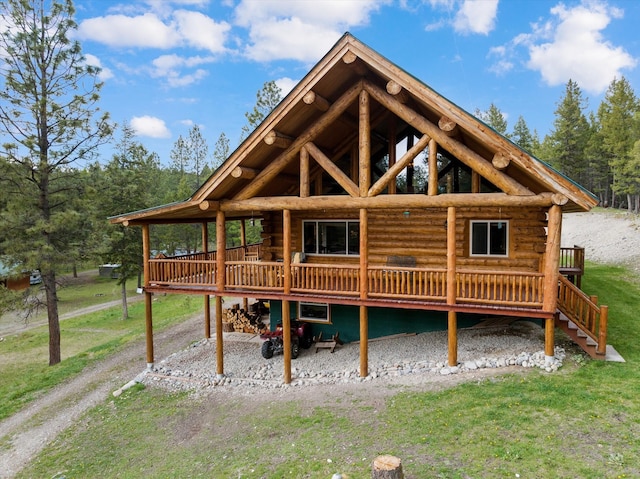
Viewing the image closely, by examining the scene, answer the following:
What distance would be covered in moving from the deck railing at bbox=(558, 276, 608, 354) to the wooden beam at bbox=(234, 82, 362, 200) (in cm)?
788

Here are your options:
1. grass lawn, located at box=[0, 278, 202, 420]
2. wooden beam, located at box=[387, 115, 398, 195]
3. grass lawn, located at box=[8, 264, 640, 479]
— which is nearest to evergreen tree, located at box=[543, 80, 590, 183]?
wooden beam, located at box=[387, 115, 398, 195]

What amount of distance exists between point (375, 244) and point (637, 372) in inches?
317

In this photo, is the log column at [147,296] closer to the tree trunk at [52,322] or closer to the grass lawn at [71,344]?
the grass lawn at [71,344]

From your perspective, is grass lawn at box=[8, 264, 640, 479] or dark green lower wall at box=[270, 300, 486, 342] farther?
dark green lower wall at box=[270, 300, 486, 342]

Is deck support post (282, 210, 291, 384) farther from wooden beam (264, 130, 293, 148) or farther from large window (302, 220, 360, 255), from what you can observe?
large window (302, 220, 360, 255)

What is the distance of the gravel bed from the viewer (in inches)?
445

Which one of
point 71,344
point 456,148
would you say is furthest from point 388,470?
point 71,344

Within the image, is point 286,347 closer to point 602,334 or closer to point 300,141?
point 300,141

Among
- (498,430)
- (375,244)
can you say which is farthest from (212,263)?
(498,430)

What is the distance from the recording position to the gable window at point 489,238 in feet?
43.2

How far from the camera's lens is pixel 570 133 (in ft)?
165

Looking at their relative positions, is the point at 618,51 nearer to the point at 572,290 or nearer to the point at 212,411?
the point at 572,290

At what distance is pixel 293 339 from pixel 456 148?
8.77 meters

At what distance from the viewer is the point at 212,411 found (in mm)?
11555
